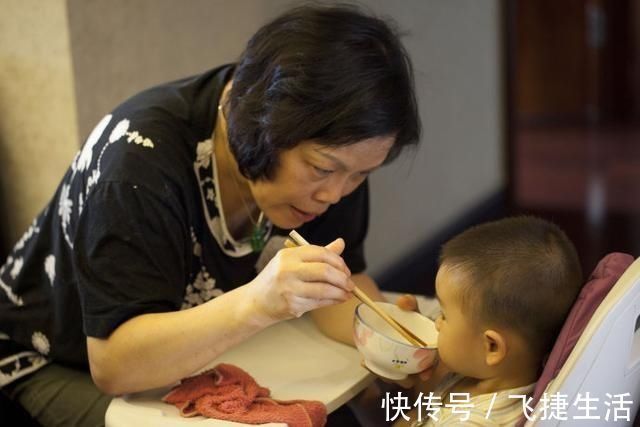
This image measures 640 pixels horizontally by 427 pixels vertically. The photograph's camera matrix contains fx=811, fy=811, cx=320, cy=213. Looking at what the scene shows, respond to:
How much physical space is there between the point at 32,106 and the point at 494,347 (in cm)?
110

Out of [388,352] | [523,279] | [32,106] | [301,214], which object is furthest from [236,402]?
[32,106]

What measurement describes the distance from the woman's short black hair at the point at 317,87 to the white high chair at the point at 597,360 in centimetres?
38

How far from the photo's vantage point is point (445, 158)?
9.91ft

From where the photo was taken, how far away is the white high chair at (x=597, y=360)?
94 centimetres

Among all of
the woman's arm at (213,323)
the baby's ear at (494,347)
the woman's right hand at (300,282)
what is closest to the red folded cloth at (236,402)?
the woman's arm at (213,323)

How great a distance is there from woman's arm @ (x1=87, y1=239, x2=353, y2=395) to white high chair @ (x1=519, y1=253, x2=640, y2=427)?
0.28 m

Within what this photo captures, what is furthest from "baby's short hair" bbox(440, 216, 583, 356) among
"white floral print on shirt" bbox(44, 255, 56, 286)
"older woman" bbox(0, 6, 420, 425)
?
"white floral print on shirt" bbox(44, 255, 56, 286)

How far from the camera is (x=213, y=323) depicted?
1.09 m

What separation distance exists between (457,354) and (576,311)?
7.3 inches

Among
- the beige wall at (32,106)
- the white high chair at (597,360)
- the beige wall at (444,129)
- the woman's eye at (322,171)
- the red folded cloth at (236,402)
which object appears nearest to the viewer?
the white high chair at (597,360)

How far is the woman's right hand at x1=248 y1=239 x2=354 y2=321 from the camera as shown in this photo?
1.03 metres

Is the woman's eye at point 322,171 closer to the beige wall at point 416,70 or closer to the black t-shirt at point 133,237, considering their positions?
the black t-shirt at point 133,237

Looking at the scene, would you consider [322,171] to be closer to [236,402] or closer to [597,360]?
[236,402]

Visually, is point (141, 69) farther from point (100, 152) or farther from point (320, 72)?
point (320, 72)
